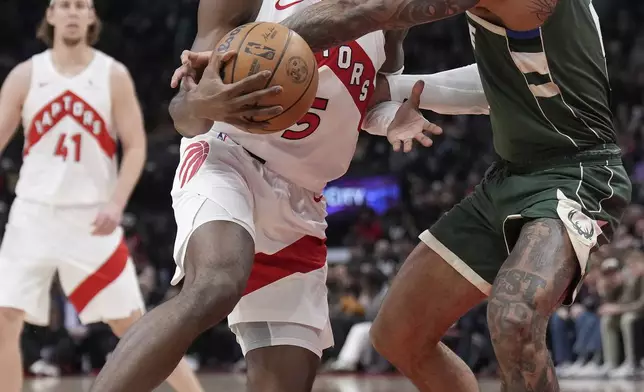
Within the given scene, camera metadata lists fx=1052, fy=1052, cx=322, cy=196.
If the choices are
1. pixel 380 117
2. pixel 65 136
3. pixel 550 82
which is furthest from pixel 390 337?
pixel 65 136

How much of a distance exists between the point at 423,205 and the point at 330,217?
9.46 ft

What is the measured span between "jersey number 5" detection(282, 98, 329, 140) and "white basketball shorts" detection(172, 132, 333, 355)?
0.54ft

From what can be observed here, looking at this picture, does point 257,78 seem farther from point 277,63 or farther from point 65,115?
point 65,115

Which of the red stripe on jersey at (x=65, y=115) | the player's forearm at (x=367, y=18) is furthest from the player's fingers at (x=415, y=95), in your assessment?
the red stripe on jersey at (x=65, y=115)

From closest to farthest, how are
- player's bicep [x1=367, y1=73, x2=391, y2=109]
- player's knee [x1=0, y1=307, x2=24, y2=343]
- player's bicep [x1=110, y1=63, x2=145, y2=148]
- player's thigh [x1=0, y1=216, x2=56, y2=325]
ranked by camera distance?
player's bicep [x1=367, y1=73, x2=391, y2=109] < player's knee [x1=0, y1=307, x2=24, y2=343] < player's thigh [x1=0, y1=216, x2=56, y2=325] < player's bicep [x1=110, y1=63, x2=145, y2=148]

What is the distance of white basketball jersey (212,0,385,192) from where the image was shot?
4.10 m

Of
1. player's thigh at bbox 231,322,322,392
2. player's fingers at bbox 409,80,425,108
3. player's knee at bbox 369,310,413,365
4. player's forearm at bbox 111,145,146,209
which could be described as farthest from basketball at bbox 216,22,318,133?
player's forearm at bbox 111,145,146,209

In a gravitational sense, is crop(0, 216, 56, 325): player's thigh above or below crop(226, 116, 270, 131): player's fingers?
below

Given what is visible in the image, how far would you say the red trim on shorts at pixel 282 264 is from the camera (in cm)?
415

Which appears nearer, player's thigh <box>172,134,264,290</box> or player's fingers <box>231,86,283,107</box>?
player's fingers <box>231,86,283,107</box>

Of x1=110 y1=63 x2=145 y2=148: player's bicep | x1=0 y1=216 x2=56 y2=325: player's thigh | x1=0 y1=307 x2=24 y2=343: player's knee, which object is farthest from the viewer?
x1=110 y1=63 x2=145 y2=148: player's bicep

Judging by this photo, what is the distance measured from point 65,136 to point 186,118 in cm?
313

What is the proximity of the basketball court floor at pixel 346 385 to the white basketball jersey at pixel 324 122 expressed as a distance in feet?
16.3

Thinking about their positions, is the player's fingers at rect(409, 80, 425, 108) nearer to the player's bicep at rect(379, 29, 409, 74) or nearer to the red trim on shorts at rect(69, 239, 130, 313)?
the player's bicep at rect(379, 29, 409, 74)
